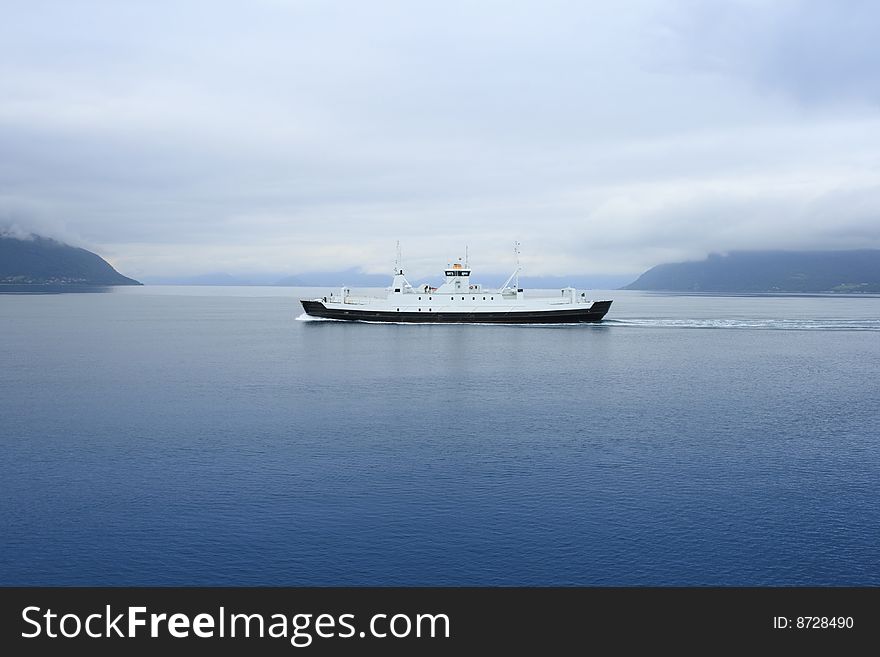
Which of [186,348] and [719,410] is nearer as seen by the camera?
[719,410]

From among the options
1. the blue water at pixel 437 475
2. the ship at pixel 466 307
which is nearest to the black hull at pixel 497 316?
the ship at pixel 466 307

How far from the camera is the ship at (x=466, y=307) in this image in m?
129

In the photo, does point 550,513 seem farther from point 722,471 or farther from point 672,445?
point 672,445

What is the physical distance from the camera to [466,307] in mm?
130000

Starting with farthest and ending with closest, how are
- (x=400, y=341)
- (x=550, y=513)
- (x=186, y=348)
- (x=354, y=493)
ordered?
(x=400, y=341) → (x=186, y=348) → (x=354, y=493) → (x=550, y=513)

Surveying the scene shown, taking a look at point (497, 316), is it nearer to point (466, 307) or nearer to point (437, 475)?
point (466, 307)

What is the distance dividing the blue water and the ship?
53062 mm

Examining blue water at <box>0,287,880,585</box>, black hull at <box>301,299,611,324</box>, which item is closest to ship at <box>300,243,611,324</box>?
black hull at <box>301,299,611,324</box>

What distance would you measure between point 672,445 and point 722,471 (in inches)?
226

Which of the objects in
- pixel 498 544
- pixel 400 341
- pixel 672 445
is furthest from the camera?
pixel 400 341

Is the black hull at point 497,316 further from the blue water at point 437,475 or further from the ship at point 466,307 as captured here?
the blue water at point 437,475

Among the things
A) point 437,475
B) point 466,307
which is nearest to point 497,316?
point 466,307
